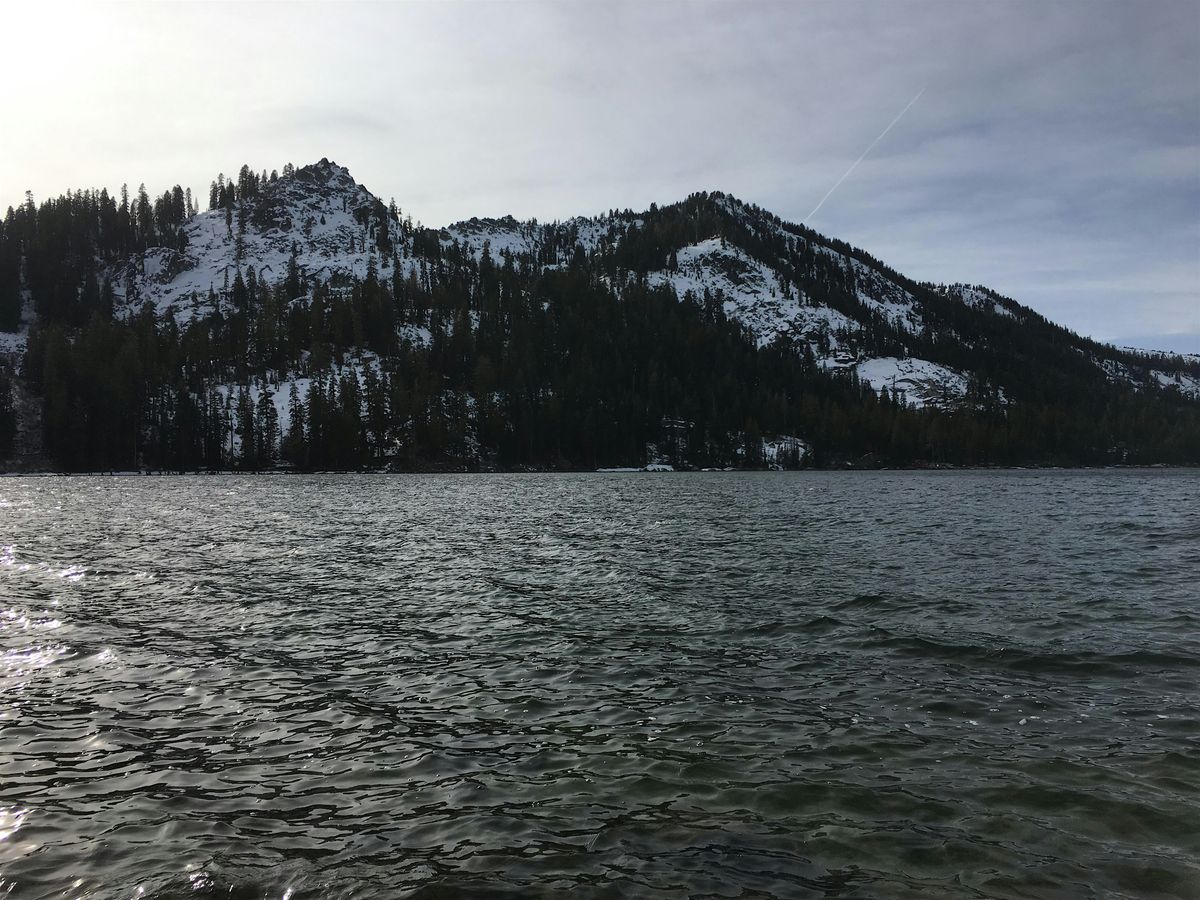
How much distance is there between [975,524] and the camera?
5241 centimetres

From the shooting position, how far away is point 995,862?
8945 millimetres

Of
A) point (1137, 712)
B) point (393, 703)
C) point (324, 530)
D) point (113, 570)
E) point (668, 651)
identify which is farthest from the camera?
point (324, 530)

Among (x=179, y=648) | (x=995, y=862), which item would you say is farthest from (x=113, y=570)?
(x=995, y=862)

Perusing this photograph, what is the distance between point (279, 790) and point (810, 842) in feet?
26.3

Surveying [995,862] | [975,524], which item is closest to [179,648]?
[995,862]

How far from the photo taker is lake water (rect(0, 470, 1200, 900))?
889 centimetres

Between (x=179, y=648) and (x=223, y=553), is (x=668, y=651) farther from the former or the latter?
(x=223, y=553)

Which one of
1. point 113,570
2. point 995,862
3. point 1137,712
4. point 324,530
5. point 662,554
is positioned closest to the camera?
point 995,862

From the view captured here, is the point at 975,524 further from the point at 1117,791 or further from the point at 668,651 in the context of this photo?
the point at 1117,791

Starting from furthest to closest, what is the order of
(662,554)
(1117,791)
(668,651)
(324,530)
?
(324,530) → (662,554) → (668,651) → (1117,791)

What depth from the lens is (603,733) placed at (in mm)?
13328

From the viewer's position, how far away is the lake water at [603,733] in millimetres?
8891

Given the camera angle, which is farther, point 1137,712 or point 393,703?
point 393,703

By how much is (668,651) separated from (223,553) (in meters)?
30.0
